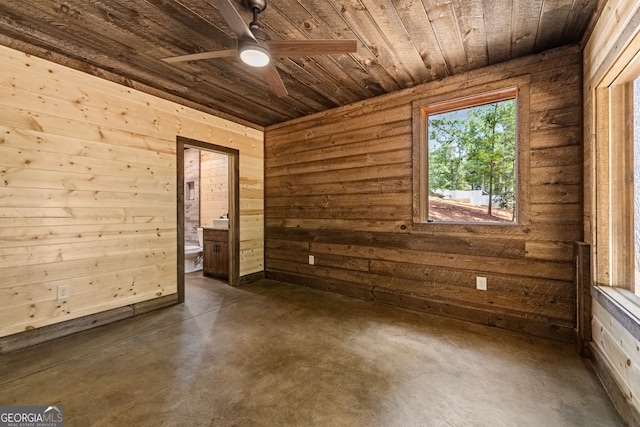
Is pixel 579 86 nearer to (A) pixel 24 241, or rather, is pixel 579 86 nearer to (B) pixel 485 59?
(B) pixel 485 59

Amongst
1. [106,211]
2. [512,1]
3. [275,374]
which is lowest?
[275,374]

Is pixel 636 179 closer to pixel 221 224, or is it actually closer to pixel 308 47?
pixel 308 47

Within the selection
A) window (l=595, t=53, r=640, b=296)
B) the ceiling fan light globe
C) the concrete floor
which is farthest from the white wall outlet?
window (l=595, t=53, r=640, b=296)

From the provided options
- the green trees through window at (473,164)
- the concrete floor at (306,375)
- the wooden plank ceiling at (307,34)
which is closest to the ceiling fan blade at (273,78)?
the wooden plank ceiling at (307,34)

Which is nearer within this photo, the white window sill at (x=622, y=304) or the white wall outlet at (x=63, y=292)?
the white window sill at (x=622, y=304)

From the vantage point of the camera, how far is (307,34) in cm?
214

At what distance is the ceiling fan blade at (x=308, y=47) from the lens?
1709 millimetres

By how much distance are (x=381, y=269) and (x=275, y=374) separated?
1.85 metres

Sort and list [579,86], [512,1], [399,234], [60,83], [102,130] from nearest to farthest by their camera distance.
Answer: [512,1]
[579,86]
[60,83]
[102,130]
[399,234]

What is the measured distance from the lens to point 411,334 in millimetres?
2469

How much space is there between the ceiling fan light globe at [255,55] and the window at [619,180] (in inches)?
86.3

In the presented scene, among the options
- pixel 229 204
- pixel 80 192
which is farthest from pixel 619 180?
pixel 80 192

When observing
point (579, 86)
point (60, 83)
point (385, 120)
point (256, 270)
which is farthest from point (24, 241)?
point (579, 86)

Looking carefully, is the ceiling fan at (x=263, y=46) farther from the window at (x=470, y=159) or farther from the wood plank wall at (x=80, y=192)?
the window at (x=470, y=159)
